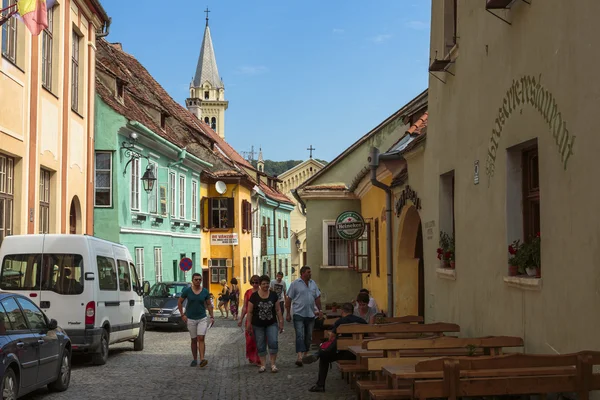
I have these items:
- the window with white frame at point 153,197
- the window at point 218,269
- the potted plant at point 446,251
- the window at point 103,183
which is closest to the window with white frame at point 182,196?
the window with white frame at point 153,197

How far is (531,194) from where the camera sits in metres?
9.12

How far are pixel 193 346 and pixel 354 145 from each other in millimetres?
16889

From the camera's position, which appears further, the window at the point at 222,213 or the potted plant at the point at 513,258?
the window at the point at 222,213

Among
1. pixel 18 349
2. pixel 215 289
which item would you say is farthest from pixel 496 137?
pixel 215 289

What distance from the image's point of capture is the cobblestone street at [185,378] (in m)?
11.5

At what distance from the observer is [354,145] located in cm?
3095

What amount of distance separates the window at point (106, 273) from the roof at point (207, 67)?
88.3 m

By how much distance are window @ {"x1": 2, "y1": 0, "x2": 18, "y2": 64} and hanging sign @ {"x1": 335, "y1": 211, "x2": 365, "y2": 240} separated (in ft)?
31.2

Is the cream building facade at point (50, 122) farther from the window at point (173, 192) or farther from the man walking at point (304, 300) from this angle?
the window at point (173, 192)

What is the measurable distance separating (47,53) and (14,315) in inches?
441

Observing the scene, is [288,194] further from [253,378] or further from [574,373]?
[574,373]

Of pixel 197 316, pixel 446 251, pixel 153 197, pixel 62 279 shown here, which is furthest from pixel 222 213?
pixel 446 251

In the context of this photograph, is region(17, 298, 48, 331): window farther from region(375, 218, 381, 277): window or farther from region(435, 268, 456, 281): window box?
region(375, 218, 381, 277): window

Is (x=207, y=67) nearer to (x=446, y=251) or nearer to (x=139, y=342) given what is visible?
(x=139, y=342)
